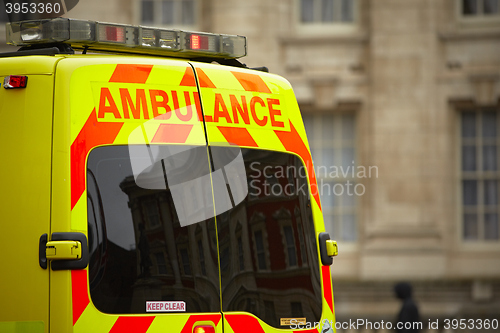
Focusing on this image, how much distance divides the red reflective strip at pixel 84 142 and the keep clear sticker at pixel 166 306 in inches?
23.7

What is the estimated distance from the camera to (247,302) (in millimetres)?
3801

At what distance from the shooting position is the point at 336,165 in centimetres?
1472

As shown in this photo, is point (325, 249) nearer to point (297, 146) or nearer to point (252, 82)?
point (297, 146)

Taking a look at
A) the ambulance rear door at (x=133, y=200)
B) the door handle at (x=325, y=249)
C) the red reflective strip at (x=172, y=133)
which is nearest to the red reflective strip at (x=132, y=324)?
the ambulance rear door at (x=133, y=200)

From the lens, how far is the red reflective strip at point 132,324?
135 inches

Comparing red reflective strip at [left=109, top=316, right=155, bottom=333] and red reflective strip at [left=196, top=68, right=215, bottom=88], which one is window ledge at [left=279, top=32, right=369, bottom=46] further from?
red reflective strip at [left=109, top=316, right=155, bottom=333]

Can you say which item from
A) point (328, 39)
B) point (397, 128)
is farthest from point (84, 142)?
point (328, 39)

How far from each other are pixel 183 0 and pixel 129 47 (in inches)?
442

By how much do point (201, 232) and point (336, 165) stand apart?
1119cm

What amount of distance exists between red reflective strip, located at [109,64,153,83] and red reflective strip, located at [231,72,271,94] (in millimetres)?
569

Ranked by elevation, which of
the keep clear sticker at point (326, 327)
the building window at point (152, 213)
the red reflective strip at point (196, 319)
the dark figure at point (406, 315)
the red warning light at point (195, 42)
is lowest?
the dark figure at point (406, 315)

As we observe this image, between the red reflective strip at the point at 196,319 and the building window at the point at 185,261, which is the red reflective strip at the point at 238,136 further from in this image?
the red reflective strip at the point at 196,319

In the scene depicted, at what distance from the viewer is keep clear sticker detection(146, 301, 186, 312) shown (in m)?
3.52

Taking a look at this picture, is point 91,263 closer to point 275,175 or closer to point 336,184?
point 275,175
